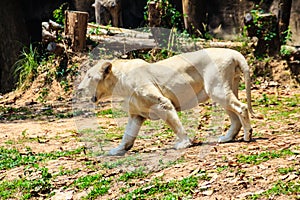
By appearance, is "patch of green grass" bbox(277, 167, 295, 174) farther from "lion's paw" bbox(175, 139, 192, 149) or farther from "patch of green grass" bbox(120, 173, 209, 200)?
"lion's paw" bbox(175, 139, 192, 149)

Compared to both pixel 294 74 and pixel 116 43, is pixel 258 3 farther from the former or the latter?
pixel 116 43

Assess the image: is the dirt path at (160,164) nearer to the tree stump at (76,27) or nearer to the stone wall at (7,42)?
the tree stump at (76,27)

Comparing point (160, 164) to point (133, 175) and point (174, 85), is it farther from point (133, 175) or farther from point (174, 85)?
point (174, 85)

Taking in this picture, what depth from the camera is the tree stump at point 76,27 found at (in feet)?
43.0

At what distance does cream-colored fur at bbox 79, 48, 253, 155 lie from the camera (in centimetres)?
673

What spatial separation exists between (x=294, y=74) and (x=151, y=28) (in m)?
3.70

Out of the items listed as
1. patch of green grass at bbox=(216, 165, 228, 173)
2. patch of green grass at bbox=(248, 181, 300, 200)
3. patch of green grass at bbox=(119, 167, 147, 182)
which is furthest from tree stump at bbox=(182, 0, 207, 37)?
patch of green grass at bbox=(248, 181, 300, 200)

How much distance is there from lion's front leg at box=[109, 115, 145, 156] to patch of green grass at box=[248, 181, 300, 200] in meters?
2.36

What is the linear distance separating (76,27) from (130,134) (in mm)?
6647

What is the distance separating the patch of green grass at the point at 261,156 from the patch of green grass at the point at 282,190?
0.77 meters

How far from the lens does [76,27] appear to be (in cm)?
1318

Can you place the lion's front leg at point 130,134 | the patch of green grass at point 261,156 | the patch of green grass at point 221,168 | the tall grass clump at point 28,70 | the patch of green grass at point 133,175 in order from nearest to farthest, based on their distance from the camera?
the patch of green grass at point 221,168
the patch of green grass at point 261,156
the patch of green grass at point 133,175
the lion's front leg at point 130,134
the tall grass clump at point 28,70

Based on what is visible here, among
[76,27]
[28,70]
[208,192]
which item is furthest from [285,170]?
[28,70]

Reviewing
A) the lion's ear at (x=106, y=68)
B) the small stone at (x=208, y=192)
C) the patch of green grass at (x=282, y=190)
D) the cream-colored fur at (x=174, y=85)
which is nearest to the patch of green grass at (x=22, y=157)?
the cream-colored fur at (x=174, y=85)
